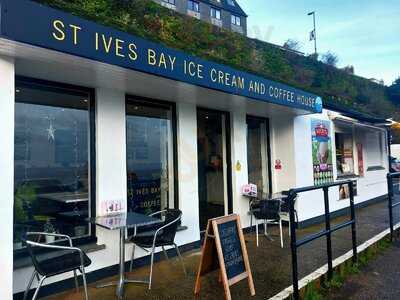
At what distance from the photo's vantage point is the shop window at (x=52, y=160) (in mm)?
3883

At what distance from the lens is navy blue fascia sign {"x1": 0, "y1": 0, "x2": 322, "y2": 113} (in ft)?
9.13

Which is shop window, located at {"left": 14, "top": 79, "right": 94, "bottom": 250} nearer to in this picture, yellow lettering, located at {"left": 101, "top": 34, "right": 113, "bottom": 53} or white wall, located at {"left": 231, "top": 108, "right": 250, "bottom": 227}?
yellow lettering, located at {"left": 101, "top": 34, "right": 113, "bottom": 53}

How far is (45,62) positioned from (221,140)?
12.3 ft

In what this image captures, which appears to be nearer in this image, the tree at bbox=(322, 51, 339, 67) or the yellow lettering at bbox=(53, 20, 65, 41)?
the yellow lettering at bbox=(53, 20, 65, 41)

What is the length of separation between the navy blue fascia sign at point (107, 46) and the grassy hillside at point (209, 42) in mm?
1059

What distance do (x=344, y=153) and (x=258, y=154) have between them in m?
3.90

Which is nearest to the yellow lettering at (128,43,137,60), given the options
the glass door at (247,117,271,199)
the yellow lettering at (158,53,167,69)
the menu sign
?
the yellow lettering at (158,53,167,69)

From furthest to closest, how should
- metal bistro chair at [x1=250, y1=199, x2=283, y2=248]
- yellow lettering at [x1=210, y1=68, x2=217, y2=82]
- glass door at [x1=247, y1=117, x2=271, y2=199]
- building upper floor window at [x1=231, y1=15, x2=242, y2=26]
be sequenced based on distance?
building upper floor window at [x1=231, y1=15, x2=242, y2=26] < glass door at [x1=247, y1=117, x2=271, y2=199] < metal bistro chair at [x1=250, y1=199, x2=283, y2=248] < yellow lettering at [x1=210, y1=68, x2=217, y2=82]

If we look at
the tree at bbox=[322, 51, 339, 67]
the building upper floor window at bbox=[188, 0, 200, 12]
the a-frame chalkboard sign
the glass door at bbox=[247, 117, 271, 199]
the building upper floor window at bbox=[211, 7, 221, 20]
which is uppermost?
the building upper floor window at bbox=[211, 7, 221, 20]

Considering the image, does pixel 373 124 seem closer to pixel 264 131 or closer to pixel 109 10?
pixel 264 131

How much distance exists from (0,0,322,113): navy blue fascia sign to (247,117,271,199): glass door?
1966mm

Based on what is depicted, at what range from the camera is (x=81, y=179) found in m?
4.43

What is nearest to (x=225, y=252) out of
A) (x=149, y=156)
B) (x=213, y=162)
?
(x=149, y=156)

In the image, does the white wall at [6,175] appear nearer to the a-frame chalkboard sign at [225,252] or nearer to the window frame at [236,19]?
the a-frame chalkboard sign at [225,252]
